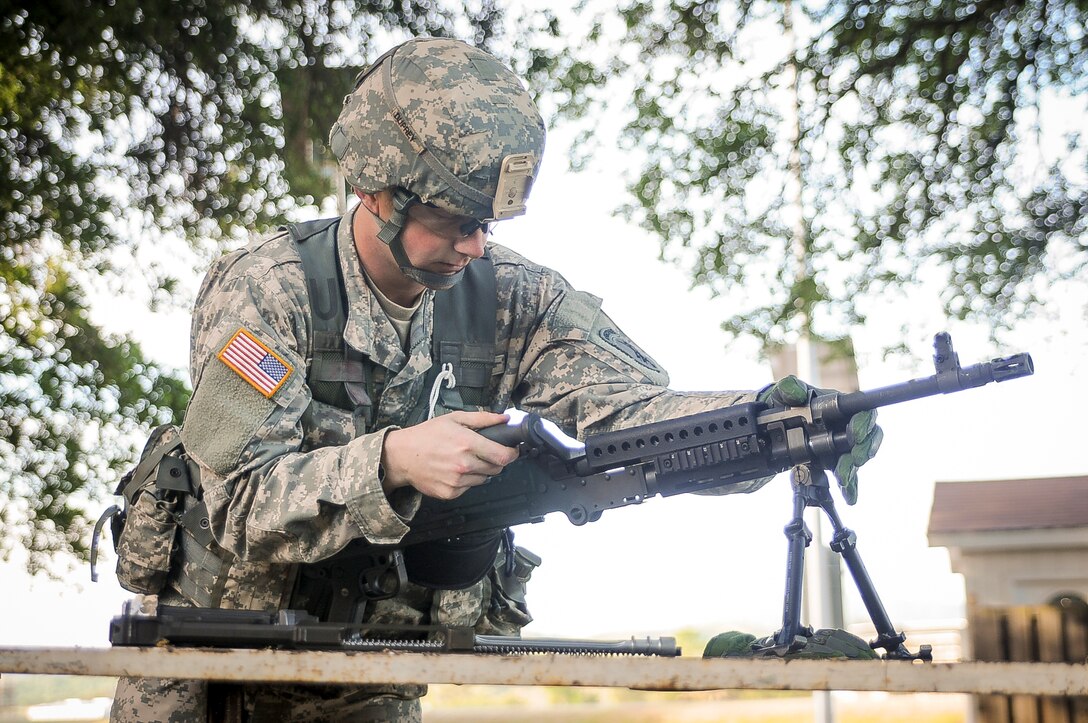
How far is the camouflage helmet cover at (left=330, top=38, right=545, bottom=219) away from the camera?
2.69 metres

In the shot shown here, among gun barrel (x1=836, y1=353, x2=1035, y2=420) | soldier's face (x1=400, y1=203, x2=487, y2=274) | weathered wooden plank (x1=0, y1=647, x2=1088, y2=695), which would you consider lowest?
weathered wooden plank (x1=0, y1=647, x2=1088, y2=695)

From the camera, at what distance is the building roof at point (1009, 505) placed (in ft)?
31.6

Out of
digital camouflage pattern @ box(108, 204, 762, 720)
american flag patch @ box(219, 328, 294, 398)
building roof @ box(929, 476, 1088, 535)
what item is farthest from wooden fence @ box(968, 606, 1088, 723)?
american flag patch @ box(219, 328, 294, 398)

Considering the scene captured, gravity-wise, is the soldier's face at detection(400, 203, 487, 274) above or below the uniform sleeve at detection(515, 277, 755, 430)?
above

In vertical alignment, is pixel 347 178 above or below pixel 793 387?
above

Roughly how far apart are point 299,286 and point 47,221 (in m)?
5.57

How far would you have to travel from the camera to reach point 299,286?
277 cm

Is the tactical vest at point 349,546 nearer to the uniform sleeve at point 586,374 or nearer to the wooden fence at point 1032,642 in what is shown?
the uniform sleeve at point 586,374

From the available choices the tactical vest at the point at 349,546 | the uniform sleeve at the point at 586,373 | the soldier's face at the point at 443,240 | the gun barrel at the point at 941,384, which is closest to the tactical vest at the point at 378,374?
the tactical vest at the point at 349,546

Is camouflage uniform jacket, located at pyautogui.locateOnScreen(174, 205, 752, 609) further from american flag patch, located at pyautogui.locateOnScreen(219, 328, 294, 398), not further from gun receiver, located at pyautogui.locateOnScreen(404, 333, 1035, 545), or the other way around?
gun receiver, located at pyautogui.locateOnScreen(404, 333, 1035, 545)

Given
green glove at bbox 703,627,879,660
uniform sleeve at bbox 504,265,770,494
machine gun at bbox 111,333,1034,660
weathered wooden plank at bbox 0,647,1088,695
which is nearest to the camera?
weathered wooden plank at bbox 0,647,1088,695

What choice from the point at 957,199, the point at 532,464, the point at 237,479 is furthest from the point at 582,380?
the point at 957,199

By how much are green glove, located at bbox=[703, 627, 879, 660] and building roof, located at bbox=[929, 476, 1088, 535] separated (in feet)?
26.4

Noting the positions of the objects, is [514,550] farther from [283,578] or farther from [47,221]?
[47,221]
